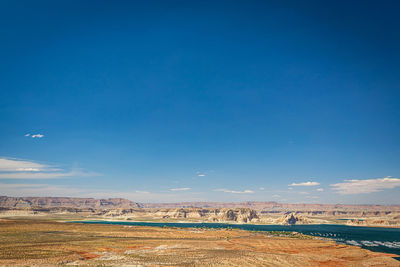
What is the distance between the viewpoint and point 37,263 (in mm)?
40781

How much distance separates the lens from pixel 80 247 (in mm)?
58312

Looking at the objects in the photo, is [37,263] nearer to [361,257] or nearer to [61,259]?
[61,259]

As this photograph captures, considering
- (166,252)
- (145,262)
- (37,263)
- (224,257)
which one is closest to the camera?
(37,263)

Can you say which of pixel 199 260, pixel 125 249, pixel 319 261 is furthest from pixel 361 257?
pixel 125 249

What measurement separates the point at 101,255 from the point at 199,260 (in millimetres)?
18516

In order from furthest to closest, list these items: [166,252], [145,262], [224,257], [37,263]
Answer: [166,252] → [224,257] → [145,262] → [37,263]

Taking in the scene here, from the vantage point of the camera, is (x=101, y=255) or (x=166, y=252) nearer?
(x=101, y=255)

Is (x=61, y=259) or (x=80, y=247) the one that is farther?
(x=80, y=247)

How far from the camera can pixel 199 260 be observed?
46.6 metres

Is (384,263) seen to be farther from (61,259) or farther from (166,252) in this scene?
(61,259)

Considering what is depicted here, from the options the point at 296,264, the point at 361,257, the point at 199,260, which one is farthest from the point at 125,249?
the point at 361,257

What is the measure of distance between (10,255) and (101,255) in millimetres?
14829

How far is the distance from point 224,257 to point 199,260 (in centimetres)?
566

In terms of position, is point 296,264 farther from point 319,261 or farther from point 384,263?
point 384,263
